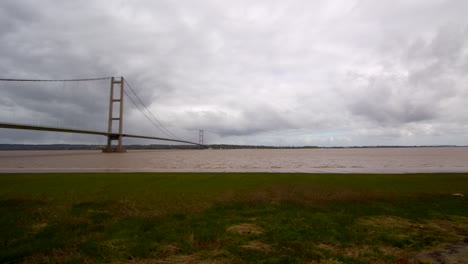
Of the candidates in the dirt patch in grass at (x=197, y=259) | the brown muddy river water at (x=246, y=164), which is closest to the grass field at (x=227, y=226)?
the dirt patch in grass at (x=197, y=259)

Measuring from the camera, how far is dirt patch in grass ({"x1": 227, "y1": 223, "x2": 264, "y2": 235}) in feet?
13.6

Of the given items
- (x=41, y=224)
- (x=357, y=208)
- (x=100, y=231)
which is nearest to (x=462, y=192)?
(x=357, y=208)

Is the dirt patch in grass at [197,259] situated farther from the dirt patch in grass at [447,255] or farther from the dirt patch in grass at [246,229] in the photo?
the dirt patch in grass at [447,255]

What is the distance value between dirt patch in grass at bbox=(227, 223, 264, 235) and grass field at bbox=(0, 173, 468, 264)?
18mm

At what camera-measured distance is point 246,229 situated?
4.32m

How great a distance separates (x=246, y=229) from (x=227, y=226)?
0.38 m

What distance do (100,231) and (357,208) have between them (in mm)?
5389

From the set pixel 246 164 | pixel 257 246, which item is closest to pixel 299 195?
pixel 257 246

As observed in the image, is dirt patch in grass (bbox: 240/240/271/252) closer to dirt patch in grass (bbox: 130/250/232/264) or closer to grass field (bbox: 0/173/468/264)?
grass field (bbox: 0/173/468/264)

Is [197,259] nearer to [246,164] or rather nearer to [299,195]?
[299,195]

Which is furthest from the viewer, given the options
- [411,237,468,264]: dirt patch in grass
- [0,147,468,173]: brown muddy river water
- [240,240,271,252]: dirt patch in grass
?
[0,147,468,173]: brown muddy river water

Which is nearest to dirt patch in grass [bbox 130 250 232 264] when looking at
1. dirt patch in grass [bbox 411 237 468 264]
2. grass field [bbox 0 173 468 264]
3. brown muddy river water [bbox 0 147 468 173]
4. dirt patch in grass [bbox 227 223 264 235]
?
grass field [bbox 0 173 468 264]

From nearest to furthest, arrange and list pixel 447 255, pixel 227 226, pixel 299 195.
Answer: pixel 447 255, pixel 227 226, pixel 299 195

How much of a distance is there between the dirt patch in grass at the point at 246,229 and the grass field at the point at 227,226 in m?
0.02
